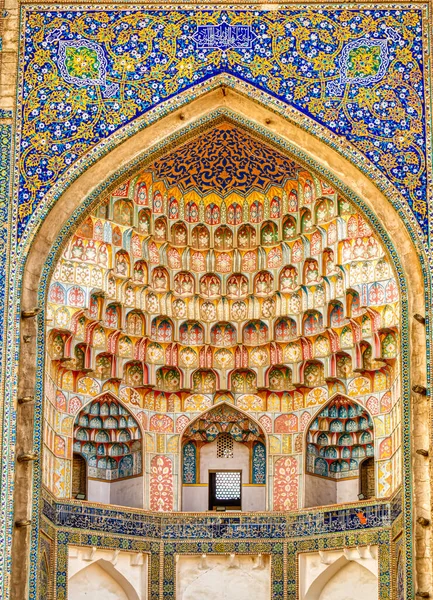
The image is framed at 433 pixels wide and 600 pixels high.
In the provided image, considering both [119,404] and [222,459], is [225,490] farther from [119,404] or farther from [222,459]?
[119,404]

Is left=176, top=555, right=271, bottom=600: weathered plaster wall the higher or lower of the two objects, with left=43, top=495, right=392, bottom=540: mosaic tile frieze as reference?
lower

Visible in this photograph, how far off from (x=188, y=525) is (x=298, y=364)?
7.58ft

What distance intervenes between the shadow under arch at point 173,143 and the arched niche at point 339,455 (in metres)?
3.85

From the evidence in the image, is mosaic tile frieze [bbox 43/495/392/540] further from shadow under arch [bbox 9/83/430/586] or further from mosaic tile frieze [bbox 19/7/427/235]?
mosaic tile frieze [bbox 19/7/427/235]

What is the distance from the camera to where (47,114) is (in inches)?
629

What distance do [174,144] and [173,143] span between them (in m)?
0.02

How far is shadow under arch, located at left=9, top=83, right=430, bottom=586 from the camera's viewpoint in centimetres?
1530

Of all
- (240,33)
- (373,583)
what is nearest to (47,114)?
(240,33)

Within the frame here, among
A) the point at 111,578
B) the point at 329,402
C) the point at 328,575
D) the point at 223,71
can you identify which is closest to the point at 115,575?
the point at 111,578

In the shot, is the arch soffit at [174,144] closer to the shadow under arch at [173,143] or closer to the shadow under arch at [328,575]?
the shadow under arch at [173,143]

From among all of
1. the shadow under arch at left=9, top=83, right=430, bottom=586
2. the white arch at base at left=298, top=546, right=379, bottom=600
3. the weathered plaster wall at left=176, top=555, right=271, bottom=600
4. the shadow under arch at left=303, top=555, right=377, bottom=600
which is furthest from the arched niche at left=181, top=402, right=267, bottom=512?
the shadow under arch at left=9, top=83, right=430, bottom=586

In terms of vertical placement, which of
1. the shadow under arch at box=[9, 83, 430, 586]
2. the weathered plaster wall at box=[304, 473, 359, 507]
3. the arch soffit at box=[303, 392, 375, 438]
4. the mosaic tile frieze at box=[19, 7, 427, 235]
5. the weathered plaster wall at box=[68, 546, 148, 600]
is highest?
the mosaic tile frieze at box=[19, 7, 427, 235]

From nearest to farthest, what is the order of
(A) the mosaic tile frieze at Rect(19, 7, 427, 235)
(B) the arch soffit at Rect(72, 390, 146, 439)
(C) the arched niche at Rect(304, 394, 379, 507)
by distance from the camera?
1. (A) the mosaic tile frieze at Rect(19, 7, 427, 235)
2. (B) the arch soffit at Rect(72, 390, 146, 439)
3. (C) the arched niche at Rect(304, 394, 379, 507)

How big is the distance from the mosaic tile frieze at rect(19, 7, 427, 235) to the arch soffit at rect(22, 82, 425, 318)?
19 centimetres
